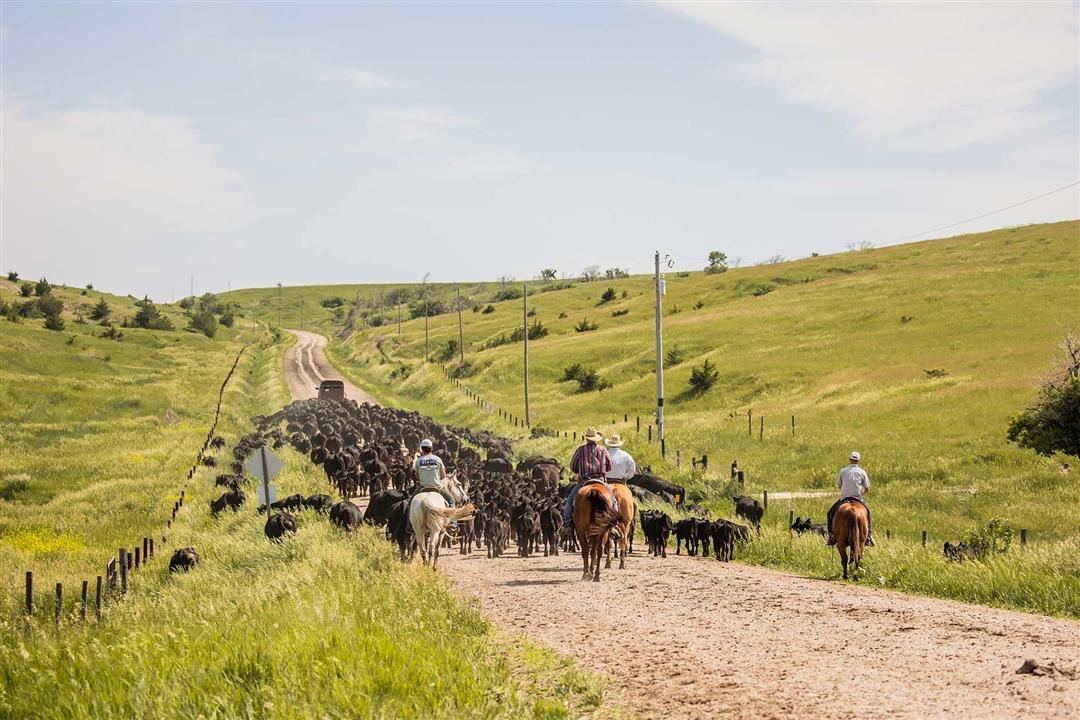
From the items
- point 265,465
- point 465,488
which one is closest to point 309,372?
point 465,488

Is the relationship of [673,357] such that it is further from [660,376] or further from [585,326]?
[660,376]

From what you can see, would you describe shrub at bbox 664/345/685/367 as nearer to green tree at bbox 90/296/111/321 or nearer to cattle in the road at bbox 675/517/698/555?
cattle in the road at bbox 675/517/698/555

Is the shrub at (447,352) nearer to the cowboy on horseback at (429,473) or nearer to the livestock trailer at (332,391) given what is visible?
the livestock trailer at (332,391)

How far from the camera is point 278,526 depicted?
22.4 metres

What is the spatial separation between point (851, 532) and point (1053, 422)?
20.4 m

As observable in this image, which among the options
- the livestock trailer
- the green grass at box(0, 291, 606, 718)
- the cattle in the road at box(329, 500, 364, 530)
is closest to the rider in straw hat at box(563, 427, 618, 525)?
the green grass at box(0, 291, 606, 718)

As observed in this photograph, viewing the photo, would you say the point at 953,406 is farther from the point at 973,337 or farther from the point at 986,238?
the point at 986,238

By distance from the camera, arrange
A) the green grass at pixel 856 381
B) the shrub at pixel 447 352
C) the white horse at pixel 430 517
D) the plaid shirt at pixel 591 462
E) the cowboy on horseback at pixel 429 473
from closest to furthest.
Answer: the plaid shirt at pixel 591 462
the white horse at pixel 430 517
the cowboy on horseback at pixel 429 473
the green grass at pixel 856 381
the shrub at pixel 447 352

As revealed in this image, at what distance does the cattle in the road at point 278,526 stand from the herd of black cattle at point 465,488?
2cm

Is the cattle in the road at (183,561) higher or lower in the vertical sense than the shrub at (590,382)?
lower

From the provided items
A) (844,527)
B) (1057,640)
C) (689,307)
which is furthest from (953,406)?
(689,307)

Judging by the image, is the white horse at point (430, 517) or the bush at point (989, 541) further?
the bush at point (989, 541)

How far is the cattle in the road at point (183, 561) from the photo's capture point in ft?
68.5

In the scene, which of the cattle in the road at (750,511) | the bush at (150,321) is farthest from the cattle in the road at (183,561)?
the bush at (150,321)
